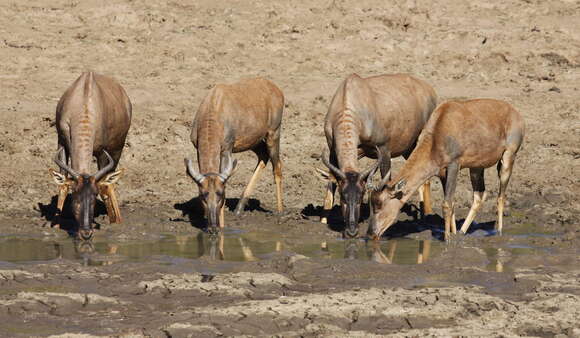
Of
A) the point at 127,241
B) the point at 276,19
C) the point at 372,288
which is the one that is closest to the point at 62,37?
the point at 276,19

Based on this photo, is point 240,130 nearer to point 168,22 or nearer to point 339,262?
point 339,262

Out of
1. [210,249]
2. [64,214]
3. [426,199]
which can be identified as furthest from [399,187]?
[64,214]

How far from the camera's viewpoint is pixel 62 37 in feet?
77.8

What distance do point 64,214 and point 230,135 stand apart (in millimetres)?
2776

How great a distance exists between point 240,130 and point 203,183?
73.3 inches

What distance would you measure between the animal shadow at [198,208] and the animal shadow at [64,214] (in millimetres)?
1242

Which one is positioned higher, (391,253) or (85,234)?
(85,234)

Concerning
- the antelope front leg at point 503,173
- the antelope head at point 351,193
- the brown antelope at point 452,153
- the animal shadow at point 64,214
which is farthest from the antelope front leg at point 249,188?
the antelope front leg at point 503,173

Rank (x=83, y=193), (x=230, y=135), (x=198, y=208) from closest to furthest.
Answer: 1. (x=83, y=193)
2. (x=230, y=135)
3. (x=198, y=208)

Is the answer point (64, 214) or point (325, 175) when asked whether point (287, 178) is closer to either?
point (325, 175)

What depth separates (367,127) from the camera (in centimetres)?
1678

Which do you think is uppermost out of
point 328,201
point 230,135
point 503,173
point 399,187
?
point 230,135

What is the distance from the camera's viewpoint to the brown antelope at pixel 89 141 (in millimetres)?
15023

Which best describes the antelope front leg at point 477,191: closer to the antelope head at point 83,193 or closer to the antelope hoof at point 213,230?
the antelope hoof at point 213,230
